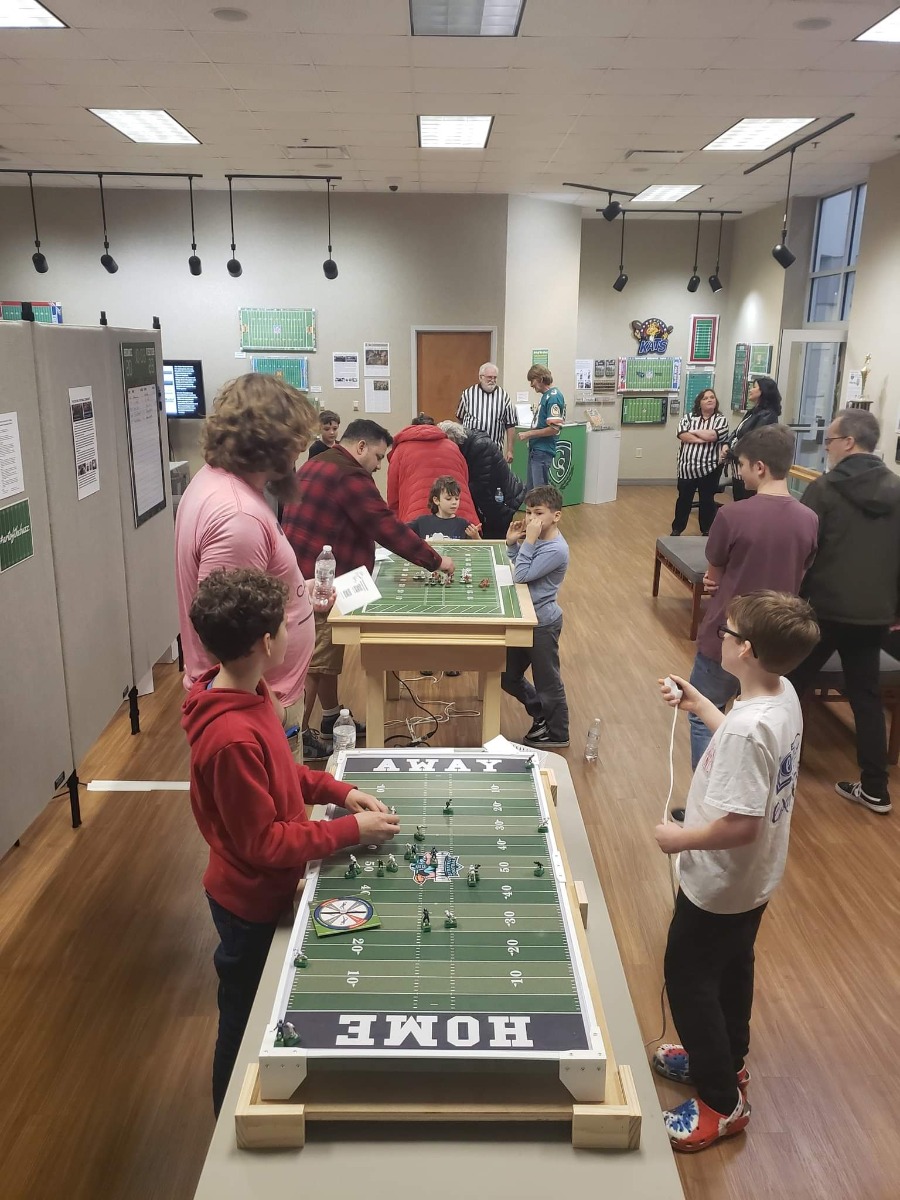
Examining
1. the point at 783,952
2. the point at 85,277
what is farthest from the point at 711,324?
the point at 783,952

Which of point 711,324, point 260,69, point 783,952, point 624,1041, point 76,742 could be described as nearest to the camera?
point 624,1041

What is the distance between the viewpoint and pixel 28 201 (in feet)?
31.0

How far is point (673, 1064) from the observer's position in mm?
2348

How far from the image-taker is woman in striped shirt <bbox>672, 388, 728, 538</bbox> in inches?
323

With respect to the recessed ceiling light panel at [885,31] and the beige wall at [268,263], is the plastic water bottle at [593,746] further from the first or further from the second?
the beige wall at [268,263]

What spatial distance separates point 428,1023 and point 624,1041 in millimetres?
373

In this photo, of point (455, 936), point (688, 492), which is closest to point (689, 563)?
point (688, 492)

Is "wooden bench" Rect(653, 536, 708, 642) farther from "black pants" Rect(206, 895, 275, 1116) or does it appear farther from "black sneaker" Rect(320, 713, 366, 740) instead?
"black pants" Rect(206, 895, 275, 1116)

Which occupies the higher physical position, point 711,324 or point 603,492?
point 711,324

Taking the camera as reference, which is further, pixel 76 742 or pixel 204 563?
pixel 76 742

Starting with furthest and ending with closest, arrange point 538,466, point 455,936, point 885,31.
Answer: point 538,466, point 885,31, point 455,936

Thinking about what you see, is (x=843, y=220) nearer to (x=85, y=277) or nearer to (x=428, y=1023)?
(x=85, y=277)

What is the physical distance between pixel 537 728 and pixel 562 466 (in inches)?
254

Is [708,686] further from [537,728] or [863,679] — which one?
[537,728]
